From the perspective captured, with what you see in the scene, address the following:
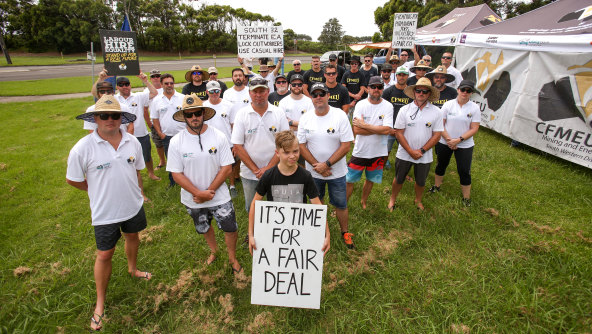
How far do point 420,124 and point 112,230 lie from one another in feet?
14.3

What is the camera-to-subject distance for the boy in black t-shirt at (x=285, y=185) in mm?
2795

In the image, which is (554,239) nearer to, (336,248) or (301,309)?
(336,248)

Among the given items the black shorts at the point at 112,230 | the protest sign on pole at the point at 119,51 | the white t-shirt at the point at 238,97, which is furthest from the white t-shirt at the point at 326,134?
the protest sign on pole at the point at 119,51

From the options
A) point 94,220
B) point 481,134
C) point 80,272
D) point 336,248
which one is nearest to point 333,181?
point 336,248

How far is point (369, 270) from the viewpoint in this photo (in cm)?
358

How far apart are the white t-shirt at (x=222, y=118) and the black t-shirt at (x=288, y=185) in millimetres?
2517

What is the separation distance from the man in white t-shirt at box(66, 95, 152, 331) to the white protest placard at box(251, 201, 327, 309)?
58.4 inches

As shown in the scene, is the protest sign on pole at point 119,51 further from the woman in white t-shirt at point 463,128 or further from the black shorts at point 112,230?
the woman in white t-shirt at point 463,128

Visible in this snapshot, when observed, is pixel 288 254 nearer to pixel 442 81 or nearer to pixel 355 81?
pixel 442 81

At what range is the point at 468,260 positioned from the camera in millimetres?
3672

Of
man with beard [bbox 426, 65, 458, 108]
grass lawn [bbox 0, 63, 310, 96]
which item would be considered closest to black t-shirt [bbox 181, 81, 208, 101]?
man with beard [bbox 426, 65, 458, 108]

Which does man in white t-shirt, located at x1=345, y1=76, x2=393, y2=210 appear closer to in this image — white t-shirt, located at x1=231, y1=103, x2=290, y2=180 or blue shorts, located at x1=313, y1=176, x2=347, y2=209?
blue shorts, located at x1=313, y1=176, x2=347, y2=209

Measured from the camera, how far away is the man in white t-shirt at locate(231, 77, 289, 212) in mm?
3795

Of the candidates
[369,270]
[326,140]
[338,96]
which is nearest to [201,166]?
[326,140]
